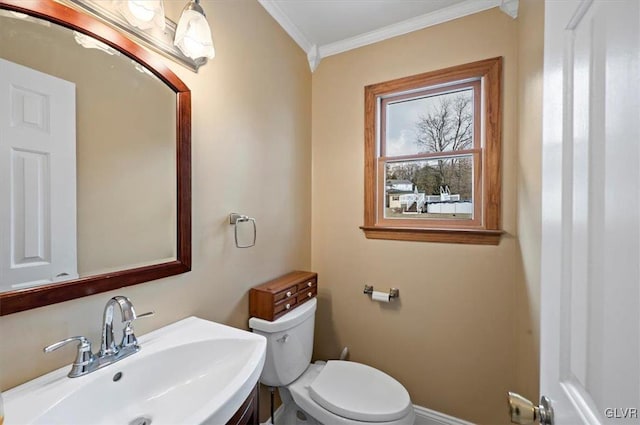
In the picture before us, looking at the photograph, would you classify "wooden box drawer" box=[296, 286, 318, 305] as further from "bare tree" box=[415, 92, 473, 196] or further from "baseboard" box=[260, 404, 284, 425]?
"bare tree" box=[415, 92, 473, 196]

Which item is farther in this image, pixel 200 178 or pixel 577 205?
pixel 200 178

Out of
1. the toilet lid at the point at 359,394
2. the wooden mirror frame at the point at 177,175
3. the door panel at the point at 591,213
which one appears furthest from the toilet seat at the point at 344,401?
the wooden mirror frame at the point at 177,175

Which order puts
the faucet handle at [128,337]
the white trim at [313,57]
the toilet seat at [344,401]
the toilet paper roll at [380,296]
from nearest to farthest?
the faucet handle at [128,337], the toilet seat at [344,401], the toilet paper roll at [380,296], the white trim at [313,57]

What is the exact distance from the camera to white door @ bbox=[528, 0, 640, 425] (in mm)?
350

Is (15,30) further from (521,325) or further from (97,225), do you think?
(521,325)

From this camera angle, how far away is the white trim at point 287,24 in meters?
1.56

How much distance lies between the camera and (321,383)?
4.62 feet

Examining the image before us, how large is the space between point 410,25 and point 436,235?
1325mm

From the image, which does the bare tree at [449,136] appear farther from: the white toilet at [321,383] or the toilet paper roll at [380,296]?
Answer: the white toilet at [321,383]

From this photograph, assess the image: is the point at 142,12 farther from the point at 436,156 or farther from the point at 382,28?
the point at 436,156

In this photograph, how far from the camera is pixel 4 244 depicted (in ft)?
2.24

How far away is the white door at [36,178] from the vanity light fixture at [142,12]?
0.33 metres

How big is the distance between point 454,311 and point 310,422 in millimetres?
1043

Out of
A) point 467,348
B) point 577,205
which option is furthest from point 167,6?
point 467,348
